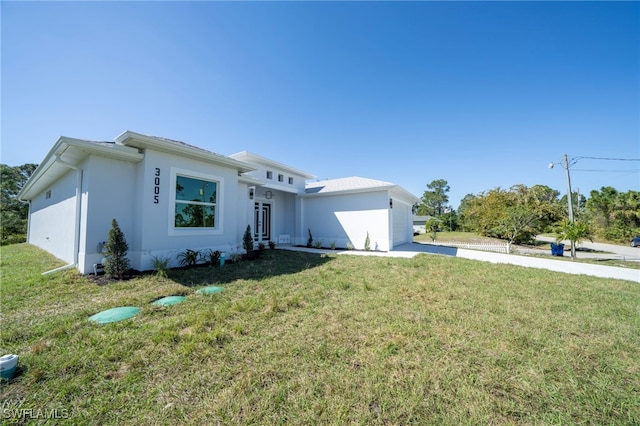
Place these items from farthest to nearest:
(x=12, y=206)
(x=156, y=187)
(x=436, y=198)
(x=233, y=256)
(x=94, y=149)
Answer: (x=436, y=198), (x=12, y=206), (x=233, y=256), (x=156, y=187), (x=94, y=149)

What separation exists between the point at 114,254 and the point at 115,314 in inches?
110

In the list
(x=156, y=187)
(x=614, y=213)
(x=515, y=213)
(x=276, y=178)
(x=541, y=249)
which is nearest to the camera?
(x=156, y=187)

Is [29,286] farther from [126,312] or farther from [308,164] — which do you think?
[308,164]

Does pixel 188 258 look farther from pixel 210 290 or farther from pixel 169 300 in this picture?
pixel 169 300

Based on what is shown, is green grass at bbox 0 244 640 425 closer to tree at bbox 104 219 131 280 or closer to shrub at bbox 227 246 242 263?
tree at bbox 104 219 131 280

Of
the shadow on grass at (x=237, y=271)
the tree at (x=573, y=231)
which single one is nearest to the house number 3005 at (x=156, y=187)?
the shadow on grass at (x=237, y=271)

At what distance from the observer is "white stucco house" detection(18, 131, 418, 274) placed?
240 inches

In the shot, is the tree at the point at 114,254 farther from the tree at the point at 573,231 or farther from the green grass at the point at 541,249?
the tree at the point at 573,231

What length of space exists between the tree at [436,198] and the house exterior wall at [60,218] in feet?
186

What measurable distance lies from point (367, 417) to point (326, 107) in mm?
13213

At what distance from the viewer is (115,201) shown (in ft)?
20.9

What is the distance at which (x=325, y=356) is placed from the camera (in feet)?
8.86

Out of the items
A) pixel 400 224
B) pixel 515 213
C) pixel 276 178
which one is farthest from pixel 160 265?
pixel 515 213

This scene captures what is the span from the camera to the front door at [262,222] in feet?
41.8
